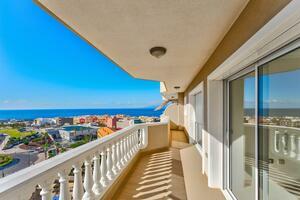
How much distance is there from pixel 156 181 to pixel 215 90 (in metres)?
2.07

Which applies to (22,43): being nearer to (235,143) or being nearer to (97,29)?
(97,29)

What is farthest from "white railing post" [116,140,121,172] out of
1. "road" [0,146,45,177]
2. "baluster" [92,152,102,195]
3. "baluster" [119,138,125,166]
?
"road" [0,146,45,177]

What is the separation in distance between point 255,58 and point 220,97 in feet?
4.62

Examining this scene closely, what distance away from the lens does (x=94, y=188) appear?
251cm

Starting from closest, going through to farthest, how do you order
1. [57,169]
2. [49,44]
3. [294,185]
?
1. [294,185]
2. [57,169]
3. [49,44]

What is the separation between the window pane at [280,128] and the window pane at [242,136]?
270 mm

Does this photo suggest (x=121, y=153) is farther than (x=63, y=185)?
Yes

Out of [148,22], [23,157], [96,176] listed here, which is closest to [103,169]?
[96,176]

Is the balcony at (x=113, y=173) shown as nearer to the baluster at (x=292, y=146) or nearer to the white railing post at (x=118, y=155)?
the white railing post at (x=118, y=155)

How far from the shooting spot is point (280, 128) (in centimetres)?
161

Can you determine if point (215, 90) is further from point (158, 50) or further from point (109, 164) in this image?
point (109, 164)

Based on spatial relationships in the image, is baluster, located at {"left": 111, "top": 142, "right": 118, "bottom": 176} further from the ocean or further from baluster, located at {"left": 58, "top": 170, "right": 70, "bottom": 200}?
the ocean

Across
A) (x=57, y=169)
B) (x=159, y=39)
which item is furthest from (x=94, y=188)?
(x=159, y=39)

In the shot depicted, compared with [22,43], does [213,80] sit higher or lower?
lower
